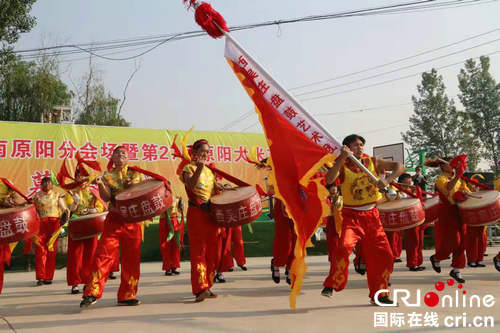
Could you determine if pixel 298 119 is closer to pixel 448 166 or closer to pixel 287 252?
pixel 287 252

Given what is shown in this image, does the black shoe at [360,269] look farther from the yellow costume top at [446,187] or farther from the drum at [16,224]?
the drum at [16,224]

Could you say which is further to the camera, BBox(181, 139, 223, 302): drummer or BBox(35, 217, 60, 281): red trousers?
BBox(35, 217, 60, 281): red trousers

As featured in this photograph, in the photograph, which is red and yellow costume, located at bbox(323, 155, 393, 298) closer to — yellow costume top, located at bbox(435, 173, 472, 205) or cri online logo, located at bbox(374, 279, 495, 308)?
cri online logo, located at bbox(374, 279, 495, 308)

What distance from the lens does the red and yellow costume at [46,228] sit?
272 inches

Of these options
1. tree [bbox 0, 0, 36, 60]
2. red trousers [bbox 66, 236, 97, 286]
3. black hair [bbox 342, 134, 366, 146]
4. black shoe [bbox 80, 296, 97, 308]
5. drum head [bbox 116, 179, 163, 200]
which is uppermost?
tree [bbox 0, 0, 36, 60]

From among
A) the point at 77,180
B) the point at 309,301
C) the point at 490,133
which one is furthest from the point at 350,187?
the point at 490,133

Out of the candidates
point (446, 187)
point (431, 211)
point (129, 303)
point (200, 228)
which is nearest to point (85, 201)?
point (129, 303)

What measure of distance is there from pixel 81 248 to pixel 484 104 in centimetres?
2868

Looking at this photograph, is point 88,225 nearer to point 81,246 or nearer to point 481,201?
point 81,246

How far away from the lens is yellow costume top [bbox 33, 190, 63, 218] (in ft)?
23.1

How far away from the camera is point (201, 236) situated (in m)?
4.67

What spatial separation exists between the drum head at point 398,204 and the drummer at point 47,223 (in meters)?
4.40

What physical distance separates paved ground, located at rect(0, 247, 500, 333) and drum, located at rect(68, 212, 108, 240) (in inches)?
28.6

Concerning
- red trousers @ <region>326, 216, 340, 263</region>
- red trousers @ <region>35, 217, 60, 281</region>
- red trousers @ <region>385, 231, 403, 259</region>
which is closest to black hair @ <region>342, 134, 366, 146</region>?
red trousers @ <region>326, 216, 340, 263</region>
